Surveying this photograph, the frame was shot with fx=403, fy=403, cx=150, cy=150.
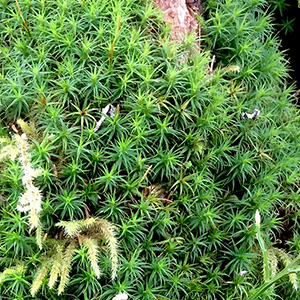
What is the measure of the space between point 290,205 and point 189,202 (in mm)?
619

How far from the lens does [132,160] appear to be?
5.51ft

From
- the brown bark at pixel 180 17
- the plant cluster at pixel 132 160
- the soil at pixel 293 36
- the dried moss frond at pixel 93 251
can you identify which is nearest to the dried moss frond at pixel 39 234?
the plant cluster at pixel 132 160

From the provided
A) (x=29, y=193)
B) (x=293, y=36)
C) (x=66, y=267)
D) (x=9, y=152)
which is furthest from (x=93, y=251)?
(x=293, y=36)

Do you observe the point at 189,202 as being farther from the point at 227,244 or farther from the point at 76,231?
the point at 76,231

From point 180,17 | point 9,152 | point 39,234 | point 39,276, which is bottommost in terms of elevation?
point 39,276

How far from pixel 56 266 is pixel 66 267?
0.12ft

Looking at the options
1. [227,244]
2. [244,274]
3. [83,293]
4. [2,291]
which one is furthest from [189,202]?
[2,291]

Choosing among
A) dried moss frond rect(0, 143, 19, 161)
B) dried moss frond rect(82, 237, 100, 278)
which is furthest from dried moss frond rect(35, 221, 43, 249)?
dried moss frond rect(0, 143, 19, 161)

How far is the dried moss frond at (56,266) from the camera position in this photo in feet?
4.82

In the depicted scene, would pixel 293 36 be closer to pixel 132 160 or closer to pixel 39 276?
pixel 132 160

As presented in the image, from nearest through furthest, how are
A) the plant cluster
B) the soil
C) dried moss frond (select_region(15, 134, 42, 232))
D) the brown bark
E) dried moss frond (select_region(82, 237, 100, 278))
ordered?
1. dried moss frond (select_region(15, 134, 42, 232))
2. dried moss frond (select_region(82, 237, 100, 278))
3. the plant cluster
4. the brown bark
5. the soil

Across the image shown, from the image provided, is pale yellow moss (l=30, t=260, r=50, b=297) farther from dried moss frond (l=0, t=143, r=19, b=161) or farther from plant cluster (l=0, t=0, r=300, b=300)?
dried moss frond (l=0, t=143, r=19, b=161)

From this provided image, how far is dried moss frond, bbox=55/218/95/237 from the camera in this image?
59.8 inches

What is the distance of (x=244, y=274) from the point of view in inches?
70.4
